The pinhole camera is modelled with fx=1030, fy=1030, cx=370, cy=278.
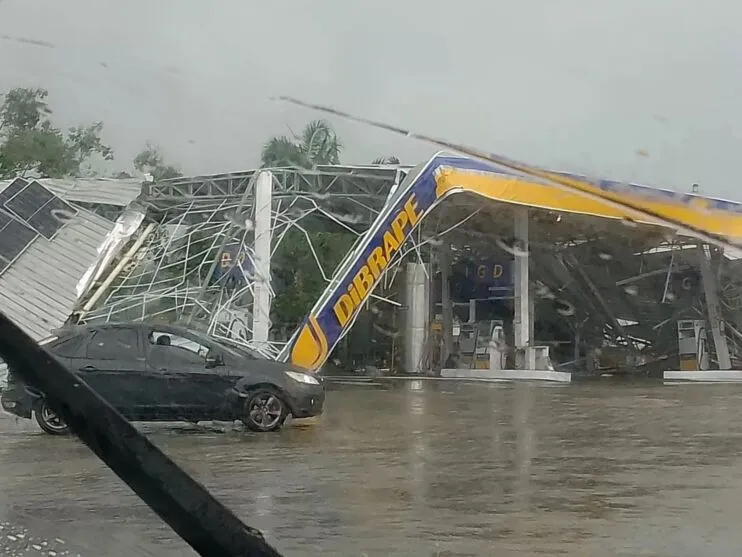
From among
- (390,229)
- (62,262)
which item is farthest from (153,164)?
(390,229)

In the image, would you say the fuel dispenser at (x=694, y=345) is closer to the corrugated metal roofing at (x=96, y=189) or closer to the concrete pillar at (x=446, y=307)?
the concrete pillar at (x=446, y=307)

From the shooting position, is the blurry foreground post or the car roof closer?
the blurry foreground post

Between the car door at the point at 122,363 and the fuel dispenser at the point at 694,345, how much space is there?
12675 millimetres

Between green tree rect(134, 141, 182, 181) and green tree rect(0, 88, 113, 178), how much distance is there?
0.53ft

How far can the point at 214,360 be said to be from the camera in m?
8.55

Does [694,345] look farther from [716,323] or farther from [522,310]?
[522,310]

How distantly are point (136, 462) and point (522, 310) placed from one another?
18690mm

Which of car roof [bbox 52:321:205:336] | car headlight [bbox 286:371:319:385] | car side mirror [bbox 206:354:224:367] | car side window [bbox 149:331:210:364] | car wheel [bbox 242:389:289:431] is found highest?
car roof [bbox 52:321:205:336]

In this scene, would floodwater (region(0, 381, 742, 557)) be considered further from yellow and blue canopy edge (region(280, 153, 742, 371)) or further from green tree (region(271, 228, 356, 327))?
green tree (region(271, 228, 356, 327))

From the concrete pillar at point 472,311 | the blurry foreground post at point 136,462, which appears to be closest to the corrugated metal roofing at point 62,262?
the blurry foreground post at point 136,462

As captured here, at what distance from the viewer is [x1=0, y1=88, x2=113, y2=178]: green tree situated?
4.43 m

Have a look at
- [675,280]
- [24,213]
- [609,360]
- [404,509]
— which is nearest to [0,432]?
[24,213]

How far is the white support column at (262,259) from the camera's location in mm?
11383

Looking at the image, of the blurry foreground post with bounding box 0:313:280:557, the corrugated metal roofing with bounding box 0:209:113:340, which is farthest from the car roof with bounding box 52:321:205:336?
the blurry foreground post with bounding box 0:313:280:557
